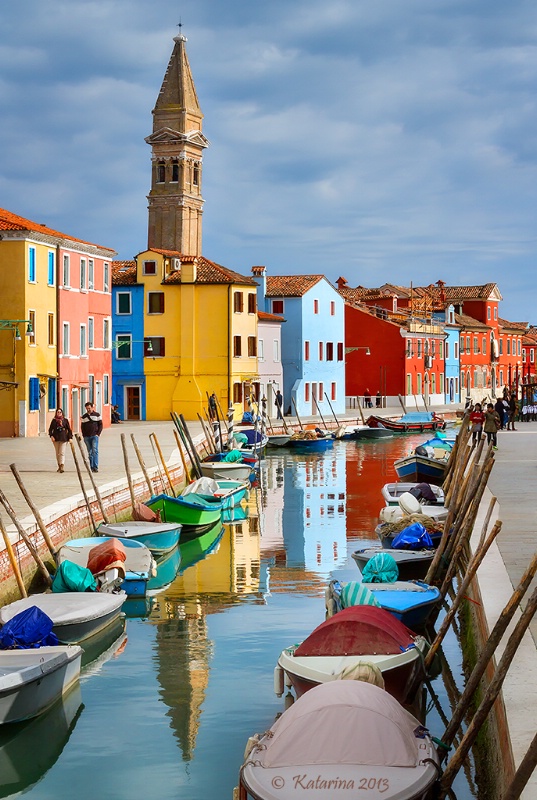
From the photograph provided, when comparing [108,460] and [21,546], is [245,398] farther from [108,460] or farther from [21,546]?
[21,546]

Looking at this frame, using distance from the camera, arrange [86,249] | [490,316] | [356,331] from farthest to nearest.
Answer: [490,316]
[356,331]
[86,249]

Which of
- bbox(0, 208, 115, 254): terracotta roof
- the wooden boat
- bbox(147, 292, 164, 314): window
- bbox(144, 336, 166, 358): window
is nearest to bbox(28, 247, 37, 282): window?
bbox(0, 208, 115, 254): terracotta roof

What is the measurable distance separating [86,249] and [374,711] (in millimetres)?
36806

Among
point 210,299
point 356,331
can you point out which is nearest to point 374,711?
point 210,299

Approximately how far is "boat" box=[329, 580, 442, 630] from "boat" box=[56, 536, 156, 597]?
150 inches

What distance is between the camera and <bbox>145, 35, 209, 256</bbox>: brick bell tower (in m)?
79.9

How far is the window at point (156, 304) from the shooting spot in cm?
5338

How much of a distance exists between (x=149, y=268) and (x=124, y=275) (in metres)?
1.61

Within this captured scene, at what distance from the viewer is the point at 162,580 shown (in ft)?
61.5

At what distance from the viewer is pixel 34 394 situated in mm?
39344

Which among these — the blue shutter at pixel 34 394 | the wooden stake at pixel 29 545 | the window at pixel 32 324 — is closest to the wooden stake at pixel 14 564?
the wooden stake at pixel 29 545

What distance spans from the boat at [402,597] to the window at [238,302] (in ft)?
129

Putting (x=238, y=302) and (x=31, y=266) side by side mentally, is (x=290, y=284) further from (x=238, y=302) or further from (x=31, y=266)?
(x=31, y=266)

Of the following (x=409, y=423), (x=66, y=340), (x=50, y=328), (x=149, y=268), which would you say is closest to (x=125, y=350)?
(x=149, y=268)
